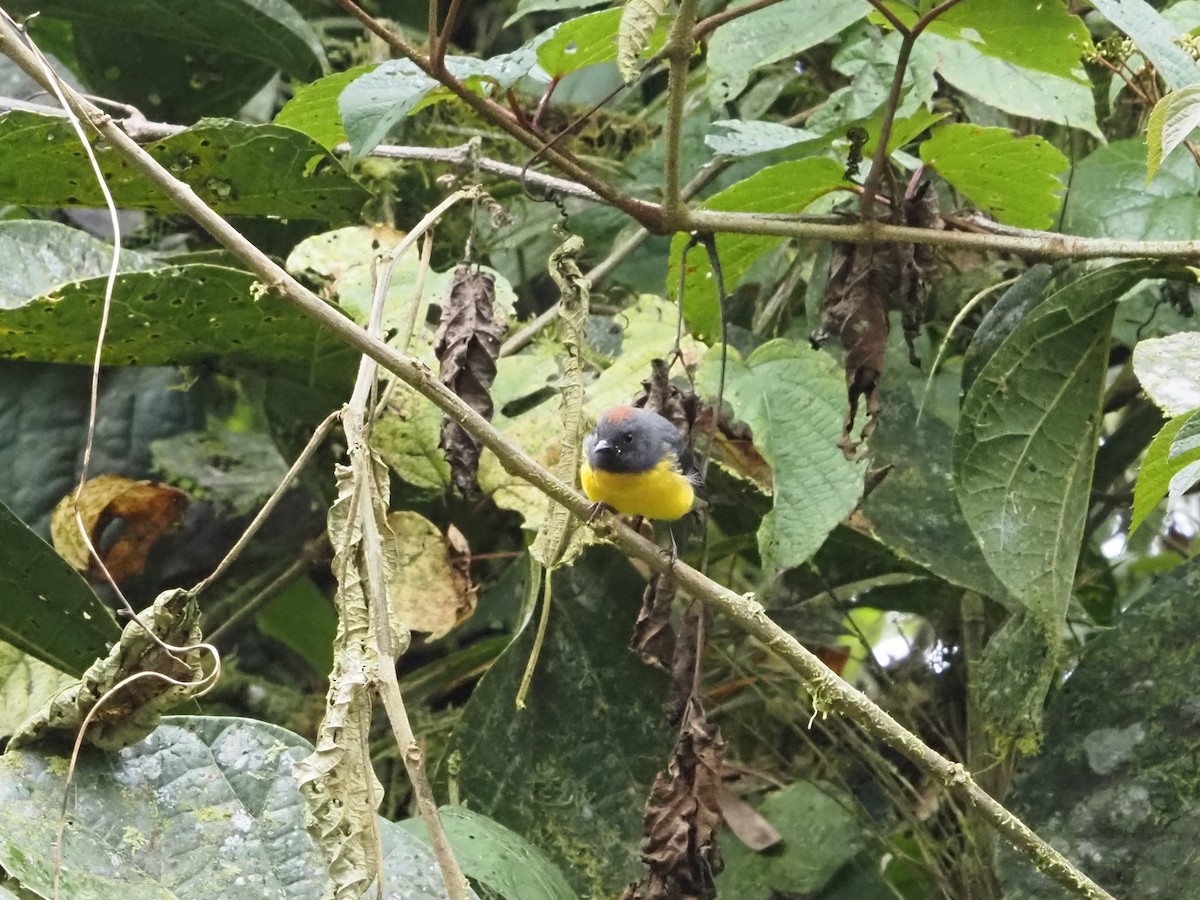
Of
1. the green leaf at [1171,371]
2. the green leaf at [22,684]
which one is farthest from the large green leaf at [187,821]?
the green leaf at [1171,371]

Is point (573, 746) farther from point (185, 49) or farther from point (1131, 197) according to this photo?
point (185, 49)

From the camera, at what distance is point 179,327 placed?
2.31 m

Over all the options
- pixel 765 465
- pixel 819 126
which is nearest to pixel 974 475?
pixel 765 465

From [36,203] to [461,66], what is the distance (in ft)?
3.26

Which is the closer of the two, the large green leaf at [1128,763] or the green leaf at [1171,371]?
the green leaf at [1171,371]

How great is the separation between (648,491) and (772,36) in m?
0.84

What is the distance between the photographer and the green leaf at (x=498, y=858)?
1.81 m

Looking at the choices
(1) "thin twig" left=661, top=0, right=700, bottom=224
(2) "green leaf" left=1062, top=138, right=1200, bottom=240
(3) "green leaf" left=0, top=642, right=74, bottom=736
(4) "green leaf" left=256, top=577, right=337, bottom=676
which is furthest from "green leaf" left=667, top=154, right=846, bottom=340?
Answer: (3) "green leaf" left=0, top=642, right=74, bottom=736

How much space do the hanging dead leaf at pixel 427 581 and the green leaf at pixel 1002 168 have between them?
1.08 metres

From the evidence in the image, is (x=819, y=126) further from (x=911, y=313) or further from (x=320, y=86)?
(x=320, y=86)

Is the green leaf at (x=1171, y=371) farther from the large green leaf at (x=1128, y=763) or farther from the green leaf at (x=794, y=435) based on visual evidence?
the large green leaf at (x=1128, y=763)

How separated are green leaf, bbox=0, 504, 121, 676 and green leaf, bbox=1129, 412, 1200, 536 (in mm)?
1609

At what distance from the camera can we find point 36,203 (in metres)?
2.33

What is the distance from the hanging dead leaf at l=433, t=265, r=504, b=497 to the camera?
1832 mm
